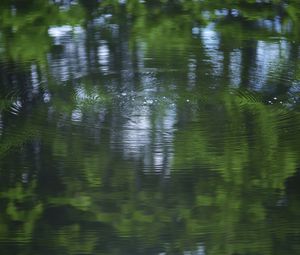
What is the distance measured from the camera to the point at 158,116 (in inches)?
55.2

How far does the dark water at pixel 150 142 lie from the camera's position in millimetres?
1066

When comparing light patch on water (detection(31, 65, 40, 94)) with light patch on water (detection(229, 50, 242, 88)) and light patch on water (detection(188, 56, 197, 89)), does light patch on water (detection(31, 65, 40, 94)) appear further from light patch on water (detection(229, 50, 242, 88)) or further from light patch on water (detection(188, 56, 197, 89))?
light patch on water (detection(229, 50, 242, 88))

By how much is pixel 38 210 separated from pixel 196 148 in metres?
0.35

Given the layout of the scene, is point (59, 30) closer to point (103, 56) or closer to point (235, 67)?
point (103, 56)

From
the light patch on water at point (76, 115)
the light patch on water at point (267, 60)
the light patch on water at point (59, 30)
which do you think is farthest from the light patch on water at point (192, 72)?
the light patch on water at point (59, 30)

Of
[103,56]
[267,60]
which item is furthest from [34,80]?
[267,60]

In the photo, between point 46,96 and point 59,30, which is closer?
point 46,96

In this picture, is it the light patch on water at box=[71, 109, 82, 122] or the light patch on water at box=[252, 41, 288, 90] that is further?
the light patch on water at box=[252, 41, 288, 90]

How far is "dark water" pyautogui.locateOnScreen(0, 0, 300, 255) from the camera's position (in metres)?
1.07

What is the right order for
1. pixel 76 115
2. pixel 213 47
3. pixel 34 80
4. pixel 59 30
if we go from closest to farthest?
pixel 76 115 < pixel 34 80 < pixel 213 47 < pixel 59 30

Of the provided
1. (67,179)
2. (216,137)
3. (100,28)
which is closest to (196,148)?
(216,137)

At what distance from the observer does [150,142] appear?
4.28ft

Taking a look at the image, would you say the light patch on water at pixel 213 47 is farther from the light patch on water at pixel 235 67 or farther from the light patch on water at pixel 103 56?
the light patch on water at pixel 103 56

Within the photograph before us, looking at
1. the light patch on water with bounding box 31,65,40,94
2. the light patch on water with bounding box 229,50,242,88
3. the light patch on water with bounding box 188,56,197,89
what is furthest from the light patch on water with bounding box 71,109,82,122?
the light patch on water with bounding box 229,50,242,88
